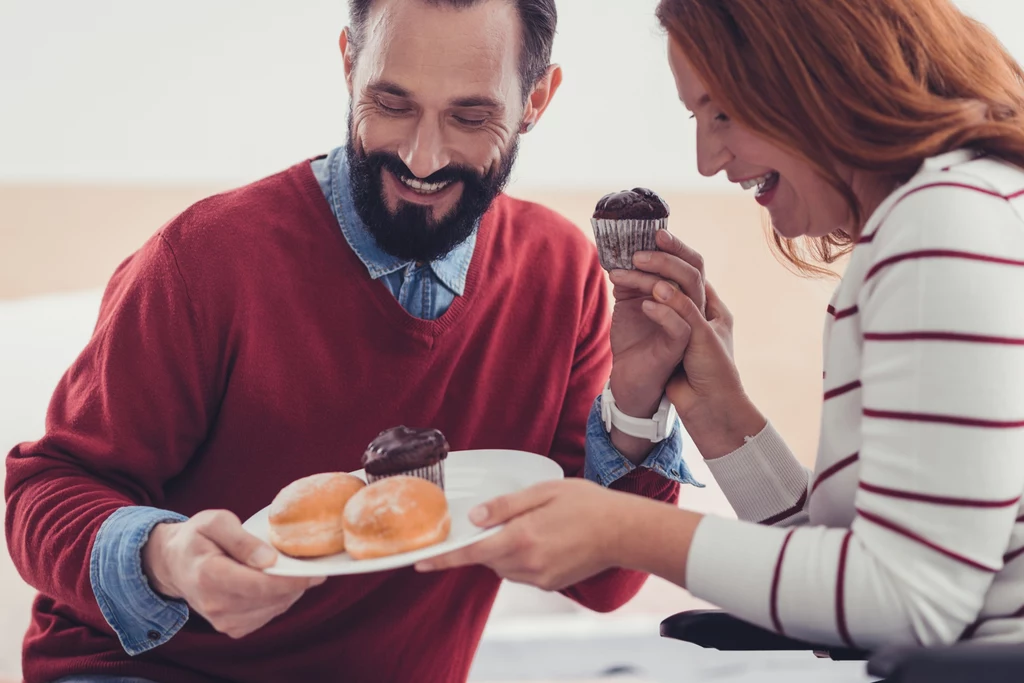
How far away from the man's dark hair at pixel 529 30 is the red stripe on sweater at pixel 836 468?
0.83 meters

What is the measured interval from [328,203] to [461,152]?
246 mm

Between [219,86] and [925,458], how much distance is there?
2.38 m

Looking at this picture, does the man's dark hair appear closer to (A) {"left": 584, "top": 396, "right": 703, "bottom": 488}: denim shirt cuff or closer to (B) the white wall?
(A) {"left": 584, "top": 396, "right": 703, "bottom": 488}: denim shirt cuff

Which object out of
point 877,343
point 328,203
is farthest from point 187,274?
point 877,343

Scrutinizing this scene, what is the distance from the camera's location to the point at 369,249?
1555mm

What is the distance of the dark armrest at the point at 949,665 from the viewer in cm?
86

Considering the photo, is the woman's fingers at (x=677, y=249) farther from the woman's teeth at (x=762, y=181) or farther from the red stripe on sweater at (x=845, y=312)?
the red stripe on sweater at (x=845, y=312)

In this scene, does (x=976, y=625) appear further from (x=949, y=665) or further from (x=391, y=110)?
(x=391, y=110)

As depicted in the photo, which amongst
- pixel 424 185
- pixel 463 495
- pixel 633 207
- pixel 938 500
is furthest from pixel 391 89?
pixel 938 500

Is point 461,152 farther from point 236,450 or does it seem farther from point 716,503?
point 716,503

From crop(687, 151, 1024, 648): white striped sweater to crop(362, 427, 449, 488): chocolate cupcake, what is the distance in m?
0.37

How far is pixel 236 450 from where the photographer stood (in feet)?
4.92

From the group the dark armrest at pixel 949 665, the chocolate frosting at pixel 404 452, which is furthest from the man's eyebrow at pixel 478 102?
the dark armrest at pixel 949 665

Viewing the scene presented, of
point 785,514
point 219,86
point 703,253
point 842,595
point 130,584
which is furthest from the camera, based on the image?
point 703,253
